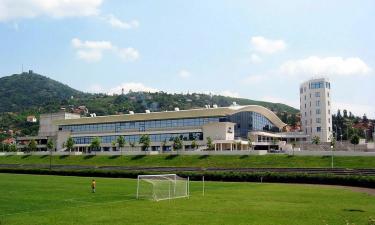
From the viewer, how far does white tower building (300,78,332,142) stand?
12519cm

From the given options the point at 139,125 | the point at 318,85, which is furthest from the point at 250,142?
the point at 318,85

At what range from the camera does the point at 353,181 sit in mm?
50969

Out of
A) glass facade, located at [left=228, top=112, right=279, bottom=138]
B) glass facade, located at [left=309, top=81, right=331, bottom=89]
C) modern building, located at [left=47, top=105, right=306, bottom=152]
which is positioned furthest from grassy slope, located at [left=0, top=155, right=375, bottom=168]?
glass facade, located at [left=309, top=81, right=331, bottom=89]

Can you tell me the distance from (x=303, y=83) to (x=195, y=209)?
110 metres

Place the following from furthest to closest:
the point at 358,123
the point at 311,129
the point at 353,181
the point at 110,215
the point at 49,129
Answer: the point at 358,123 < the point at 49,129 < the point at 311,129 < the point at 353,181 < the point at 110,215

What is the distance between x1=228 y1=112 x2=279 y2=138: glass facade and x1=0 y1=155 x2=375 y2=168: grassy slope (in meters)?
23.9

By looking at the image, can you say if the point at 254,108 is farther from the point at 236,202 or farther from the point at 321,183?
the point at 236,202

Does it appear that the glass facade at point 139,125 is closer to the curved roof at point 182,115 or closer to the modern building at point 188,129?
the modern building at point 188,129

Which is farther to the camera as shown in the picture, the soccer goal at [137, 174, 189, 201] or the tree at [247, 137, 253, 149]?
the tree at [247, 137, 253, 149]

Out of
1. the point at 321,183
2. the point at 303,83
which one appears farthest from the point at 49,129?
the point at 321,183

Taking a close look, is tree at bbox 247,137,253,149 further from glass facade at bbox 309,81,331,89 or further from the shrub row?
the shrub row

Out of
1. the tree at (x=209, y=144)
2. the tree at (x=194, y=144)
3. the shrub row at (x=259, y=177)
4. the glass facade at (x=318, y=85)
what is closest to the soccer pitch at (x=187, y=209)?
the shrub row at (x=259, y=177)

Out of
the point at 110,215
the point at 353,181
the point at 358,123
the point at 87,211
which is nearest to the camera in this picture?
the point at 110,215

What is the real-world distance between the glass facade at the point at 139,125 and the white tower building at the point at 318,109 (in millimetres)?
34231
